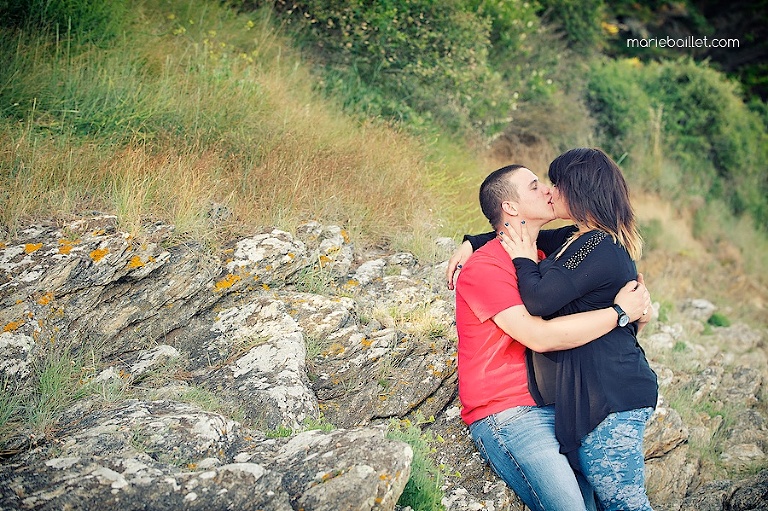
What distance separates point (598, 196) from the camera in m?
3.76

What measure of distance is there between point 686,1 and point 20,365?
62.2 ft

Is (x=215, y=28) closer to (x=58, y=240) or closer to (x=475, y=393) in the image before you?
(x=58, y=240)

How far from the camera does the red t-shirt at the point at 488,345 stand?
12.0 feet

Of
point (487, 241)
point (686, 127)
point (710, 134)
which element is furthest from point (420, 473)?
point (710, 134)

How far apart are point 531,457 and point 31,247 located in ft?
9.11

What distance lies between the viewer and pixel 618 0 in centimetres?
1781

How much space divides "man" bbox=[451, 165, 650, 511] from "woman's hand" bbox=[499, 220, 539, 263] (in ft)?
0.12

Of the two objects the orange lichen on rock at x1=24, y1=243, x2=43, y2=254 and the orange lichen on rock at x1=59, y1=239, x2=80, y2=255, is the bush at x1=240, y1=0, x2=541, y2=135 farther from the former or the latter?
the orange lichen on rock at x1=24, y1=243, x2=43, y2=254

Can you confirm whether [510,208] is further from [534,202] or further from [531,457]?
[531,457]

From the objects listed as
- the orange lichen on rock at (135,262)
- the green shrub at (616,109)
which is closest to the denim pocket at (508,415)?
the orange lichen on rock at (135,262)

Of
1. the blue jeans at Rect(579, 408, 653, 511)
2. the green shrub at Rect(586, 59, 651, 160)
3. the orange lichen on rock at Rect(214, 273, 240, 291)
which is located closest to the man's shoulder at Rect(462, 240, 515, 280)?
the blue jeans at Rect(579, 408, 653, 511)

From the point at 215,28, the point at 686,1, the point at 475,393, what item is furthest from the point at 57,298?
the point at 686,1

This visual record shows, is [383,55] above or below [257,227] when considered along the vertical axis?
above

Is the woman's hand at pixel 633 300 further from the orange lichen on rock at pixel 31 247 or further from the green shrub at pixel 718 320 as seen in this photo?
the green shrub at pixel 718 320
